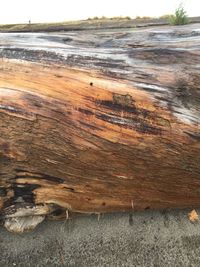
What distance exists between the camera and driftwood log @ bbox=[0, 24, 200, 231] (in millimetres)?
2980

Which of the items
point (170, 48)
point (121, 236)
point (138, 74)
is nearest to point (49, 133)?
point (138, 74)

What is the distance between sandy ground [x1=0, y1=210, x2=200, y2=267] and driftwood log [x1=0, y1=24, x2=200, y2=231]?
131 millimetres

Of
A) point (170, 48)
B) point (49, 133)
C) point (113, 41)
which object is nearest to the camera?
point (49, 133)

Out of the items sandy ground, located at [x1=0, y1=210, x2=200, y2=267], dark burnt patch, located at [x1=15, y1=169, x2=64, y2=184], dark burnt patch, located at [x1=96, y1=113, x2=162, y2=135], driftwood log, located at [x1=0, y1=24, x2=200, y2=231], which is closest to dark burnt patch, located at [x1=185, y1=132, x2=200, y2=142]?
driftwood log, located at [x1=0, y1=24, x2=200, y2=231]

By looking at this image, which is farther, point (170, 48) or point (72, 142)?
point (170, 48)

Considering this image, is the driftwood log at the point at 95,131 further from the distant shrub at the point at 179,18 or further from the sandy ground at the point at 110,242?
the distant shrub at the point at 179,18

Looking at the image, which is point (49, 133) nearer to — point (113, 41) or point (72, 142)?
point (72, 142)

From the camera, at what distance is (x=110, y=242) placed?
3.27 meters

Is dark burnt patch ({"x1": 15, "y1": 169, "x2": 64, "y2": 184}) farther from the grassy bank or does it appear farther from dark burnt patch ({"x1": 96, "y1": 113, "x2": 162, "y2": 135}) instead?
the grassy bank

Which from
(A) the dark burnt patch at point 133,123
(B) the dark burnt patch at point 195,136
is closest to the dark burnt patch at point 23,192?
(A) the dark burnt patch at point 133,123

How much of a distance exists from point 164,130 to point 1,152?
111 centimetres

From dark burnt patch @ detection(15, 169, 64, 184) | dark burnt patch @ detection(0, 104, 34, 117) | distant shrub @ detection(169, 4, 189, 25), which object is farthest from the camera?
distant shrub @ detection(169, 4, 189, 25)

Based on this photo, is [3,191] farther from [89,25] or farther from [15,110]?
[89,25]

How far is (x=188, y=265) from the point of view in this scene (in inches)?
121
